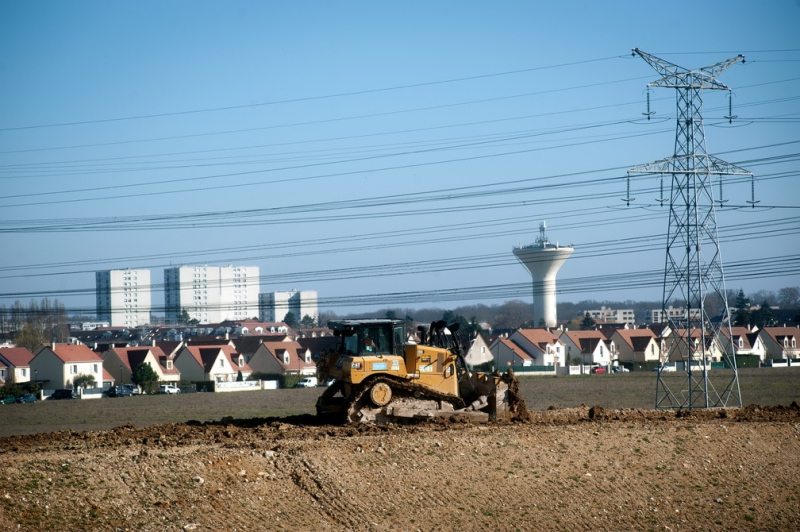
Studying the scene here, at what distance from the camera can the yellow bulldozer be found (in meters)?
25.9

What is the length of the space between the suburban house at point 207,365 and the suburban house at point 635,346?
1774 inches

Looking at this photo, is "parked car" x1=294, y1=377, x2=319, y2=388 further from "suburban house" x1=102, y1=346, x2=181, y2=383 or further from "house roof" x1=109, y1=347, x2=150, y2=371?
"house roof" x1=109, y1=347, x2=150, y2=371

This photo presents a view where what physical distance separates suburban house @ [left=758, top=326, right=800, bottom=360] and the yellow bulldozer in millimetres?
87432

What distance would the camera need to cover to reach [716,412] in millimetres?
29688

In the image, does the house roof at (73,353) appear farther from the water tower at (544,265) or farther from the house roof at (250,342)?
the water tower at (544,265)

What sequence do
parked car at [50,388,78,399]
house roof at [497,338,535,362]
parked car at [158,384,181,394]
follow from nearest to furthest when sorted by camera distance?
parked car at [50,388,78,399] < parked car at [158,384,181,394] < house roof at [497,338,535,362]

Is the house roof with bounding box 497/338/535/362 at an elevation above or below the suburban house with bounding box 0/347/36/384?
below

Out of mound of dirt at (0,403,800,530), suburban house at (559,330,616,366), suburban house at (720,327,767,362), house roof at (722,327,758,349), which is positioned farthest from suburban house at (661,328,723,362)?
mound of dirt at (0,403,800,530)

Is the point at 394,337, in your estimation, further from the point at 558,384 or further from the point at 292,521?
the point at 558,384

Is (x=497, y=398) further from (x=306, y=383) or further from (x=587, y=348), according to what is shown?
(x=587, y=348)

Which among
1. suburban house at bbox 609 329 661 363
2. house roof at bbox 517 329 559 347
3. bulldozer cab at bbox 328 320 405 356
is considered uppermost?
bulldozer cab at bbox 328 320 405 356

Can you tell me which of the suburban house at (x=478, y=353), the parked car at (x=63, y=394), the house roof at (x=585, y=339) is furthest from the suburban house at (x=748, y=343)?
the parked car at (x=63, y=394)

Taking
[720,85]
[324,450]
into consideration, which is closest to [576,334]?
[720,85]

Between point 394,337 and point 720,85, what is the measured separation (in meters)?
22.5
